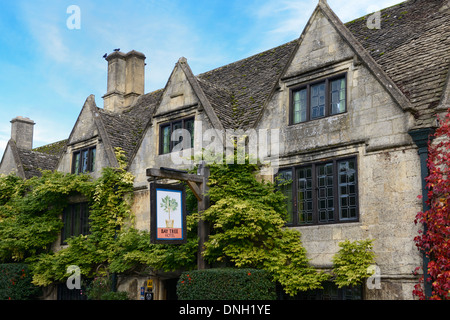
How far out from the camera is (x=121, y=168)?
1755 cm

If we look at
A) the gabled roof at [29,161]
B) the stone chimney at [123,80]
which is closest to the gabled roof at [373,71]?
the stone chimney at [123,80]

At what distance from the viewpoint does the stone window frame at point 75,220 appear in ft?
61.0

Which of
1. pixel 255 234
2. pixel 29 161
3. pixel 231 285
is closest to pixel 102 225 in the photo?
pixel 255 234

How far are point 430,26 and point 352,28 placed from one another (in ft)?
9.60

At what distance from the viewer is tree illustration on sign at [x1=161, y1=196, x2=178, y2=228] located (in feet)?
40.7

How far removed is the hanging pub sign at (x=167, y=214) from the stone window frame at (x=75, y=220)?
6.67 m

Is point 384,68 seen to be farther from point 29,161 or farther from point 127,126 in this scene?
point 29,161

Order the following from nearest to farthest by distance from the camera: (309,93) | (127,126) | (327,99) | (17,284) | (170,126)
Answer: (327,99) < (309,93) < (170,126) < (17,284) < (127,126)

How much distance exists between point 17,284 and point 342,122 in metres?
12.3

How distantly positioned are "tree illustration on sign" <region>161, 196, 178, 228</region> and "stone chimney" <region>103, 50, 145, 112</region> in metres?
11.7

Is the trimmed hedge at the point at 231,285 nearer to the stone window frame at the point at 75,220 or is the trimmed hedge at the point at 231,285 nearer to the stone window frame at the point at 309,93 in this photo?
Answer: the stone window frame at the point at 309,93

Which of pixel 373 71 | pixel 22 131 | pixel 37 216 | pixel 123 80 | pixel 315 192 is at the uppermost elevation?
pixel 123 80

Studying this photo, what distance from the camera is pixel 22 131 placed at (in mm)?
27375
